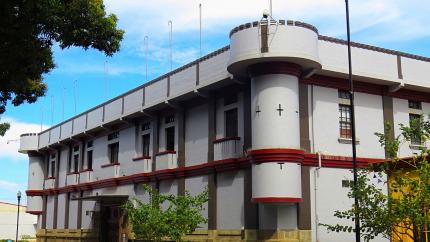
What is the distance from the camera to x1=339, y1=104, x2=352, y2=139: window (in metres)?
27.7

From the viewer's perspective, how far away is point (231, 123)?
94.3ft

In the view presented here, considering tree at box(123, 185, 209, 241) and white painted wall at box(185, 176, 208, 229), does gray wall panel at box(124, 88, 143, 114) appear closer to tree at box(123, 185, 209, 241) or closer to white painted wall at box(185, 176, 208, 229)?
white painted wall at box(185, 176, 208, 229)

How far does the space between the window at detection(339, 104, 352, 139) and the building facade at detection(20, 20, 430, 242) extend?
63mm

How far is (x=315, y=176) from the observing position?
26125 mm

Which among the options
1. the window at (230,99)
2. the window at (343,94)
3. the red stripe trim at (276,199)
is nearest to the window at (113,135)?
the window at (230,99)

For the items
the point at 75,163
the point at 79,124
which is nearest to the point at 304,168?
the point at 79,124

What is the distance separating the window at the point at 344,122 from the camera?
27.7 metres

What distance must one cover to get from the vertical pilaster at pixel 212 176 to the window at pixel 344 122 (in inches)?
248

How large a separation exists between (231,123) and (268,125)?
440cm

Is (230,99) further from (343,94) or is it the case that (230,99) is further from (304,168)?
(343,94)

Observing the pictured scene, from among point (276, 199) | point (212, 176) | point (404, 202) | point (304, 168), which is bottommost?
point (404, 202)

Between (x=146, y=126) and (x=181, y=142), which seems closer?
(x=181, y=142)

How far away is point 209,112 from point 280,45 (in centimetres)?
697

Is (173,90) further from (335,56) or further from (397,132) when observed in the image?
(397,132)
